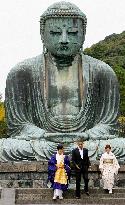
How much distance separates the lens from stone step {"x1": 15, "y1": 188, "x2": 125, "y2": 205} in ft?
39.2

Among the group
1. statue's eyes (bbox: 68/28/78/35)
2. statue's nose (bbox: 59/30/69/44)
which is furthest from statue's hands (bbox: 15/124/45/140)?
statue's eyes (bbox: 68/28/78/35)

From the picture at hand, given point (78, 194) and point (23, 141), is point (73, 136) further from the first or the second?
point (78, 194)

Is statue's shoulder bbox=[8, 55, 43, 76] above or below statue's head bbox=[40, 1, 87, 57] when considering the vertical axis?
below

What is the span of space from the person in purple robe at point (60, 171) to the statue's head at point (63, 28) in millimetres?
3742

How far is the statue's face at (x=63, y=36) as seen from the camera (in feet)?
50.9

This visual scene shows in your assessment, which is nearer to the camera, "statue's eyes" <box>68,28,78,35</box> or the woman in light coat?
the woman in light coat

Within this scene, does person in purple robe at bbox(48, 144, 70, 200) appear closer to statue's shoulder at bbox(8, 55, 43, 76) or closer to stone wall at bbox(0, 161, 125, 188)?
stone wall at bbox(0, 161, 125, 188)

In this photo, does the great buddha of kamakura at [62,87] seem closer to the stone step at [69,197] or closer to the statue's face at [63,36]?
the statue's face at [63,36]

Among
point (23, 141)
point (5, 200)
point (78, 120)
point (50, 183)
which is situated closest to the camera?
point (5, 200)

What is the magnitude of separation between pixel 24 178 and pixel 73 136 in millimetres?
1583

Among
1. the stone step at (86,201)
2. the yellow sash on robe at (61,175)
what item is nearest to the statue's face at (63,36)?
the yellow sash on robe at (61,175)

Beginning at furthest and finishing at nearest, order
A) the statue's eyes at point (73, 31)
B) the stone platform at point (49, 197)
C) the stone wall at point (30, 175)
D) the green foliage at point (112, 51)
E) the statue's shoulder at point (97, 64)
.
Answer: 1. the green foliage at point (112, 51)
2. the statue's shoulder at point (97, 64)
3. the statue's eyes at point (73, 31)
4. the stone wall at point (30, 175)
5. the stone platform at point (49, 197)

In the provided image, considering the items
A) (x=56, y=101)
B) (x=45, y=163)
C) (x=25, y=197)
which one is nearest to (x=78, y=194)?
(x=25, y=197)

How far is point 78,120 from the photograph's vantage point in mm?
15453
